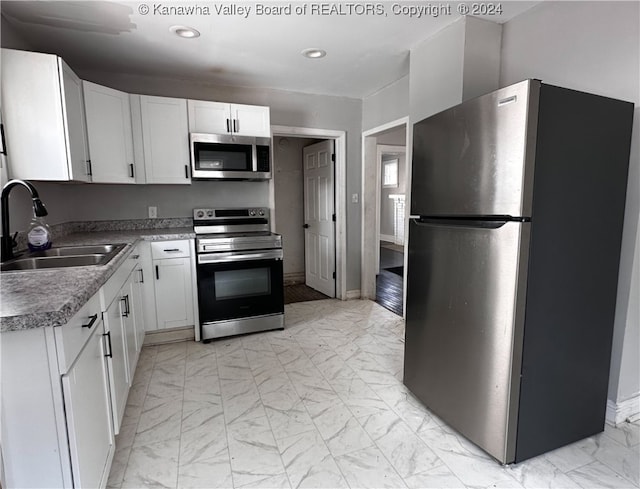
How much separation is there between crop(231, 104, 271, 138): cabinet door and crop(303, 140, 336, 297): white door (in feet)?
3.37

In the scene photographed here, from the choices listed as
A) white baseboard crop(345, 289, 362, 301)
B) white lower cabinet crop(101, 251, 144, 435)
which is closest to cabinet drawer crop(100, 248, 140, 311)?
white lower cabinet crop(101, 251, 144, 435)

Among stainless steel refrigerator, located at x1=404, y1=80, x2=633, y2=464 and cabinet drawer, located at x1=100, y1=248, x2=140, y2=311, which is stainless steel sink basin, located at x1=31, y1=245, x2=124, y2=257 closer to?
cabinet drawer, located at x1=100, y1=248, x2=140, y2=311

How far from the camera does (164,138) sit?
305 cm

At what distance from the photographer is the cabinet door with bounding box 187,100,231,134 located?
10.2 feet

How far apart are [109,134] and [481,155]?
2.70 meters

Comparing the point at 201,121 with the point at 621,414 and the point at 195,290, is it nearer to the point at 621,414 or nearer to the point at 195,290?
the point at 195,290

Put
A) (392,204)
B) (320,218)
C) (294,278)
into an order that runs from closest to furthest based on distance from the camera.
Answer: (320,218) → (294,278) → (392,204)

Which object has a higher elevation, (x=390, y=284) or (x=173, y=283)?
(x=173, y=283)

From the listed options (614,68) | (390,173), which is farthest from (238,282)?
(390,173)

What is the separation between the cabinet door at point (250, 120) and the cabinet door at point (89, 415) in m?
2.31

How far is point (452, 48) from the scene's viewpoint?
232 cm

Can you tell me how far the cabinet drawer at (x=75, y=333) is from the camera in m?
1.00

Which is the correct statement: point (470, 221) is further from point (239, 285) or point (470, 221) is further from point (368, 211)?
point (368, 211)

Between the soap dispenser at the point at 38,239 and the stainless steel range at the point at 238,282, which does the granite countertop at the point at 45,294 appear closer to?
the soap dispenser at the point at 38,239
